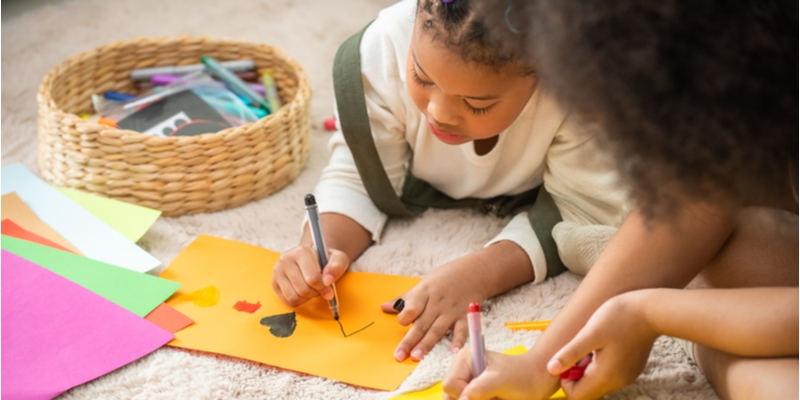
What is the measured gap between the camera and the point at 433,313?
2.51 feet

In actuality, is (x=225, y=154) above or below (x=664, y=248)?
below

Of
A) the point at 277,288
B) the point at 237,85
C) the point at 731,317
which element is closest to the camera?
the point at 731,317

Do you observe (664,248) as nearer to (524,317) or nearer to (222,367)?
(524,317)

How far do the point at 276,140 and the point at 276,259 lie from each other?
0.66 ft

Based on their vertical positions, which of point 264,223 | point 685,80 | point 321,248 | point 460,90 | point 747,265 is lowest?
point 264,223

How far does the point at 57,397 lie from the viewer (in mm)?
689

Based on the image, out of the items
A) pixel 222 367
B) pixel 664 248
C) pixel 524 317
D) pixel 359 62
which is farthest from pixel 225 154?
pixel 664 248

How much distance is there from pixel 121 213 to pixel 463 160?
0.46 metres

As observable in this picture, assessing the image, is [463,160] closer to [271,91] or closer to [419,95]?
[419,95]

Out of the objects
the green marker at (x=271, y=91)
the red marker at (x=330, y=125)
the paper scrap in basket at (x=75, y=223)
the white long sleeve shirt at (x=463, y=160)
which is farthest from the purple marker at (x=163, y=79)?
the white long sleeve shirt at (x=463, y=160)

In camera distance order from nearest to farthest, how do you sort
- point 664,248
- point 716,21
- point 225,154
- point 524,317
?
point 716,21 → point 664,248 → point 524,317 → point 225,154

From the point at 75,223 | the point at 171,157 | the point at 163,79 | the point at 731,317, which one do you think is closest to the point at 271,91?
the point at 163,79

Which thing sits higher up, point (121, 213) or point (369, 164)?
point (369, 164)

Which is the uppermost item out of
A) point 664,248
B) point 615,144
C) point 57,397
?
point 615,144
